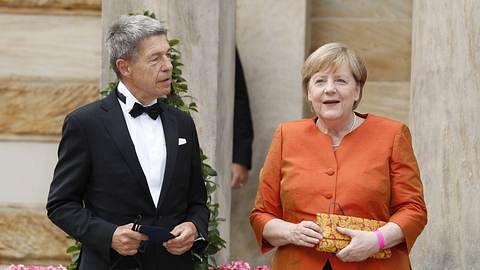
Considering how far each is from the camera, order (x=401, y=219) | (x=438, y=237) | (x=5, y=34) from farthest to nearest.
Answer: (x=5, y=34), (x=438, y=237), (x=401, y=219)

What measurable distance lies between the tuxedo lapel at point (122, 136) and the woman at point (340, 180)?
54cm

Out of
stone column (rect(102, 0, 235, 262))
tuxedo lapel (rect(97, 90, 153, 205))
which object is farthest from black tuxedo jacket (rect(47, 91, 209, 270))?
stone column (rect(102, 0, 235, 262))

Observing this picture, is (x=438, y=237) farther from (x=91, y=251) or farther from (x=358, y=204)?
(x=91, y=251)

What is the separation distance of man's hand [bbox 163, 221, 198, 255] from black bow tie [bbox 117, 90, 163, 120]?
0.46 meters

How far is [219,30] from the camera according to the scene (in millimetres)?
7234

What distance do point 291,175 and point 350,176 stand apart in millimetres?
240

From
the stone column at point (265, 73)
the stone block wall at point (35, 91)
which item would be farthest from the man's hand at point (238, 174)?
the stone block wall at point (35, 91)

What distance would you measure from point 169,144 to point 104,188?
320mm

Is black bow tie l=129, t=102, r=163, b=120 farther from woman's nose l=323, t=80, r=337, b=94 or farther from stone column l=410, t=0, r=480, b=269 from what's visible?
stone column l=410, t=0, r=480, b=269

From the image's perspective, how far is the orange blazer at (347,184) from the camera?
A: 532cm

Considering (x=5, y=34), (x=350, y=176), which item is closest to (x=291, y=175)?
(x=350, y=176)

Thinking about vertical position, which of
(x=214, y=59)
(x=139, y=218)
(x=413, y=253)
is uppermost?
(x=214, y=59)

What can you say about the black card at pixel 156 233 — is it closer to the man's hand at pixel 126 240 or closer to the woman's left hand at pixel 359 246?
the man's hand at pixel 126 240

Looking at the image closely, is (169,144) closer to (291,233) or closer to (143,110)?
(143,110)
